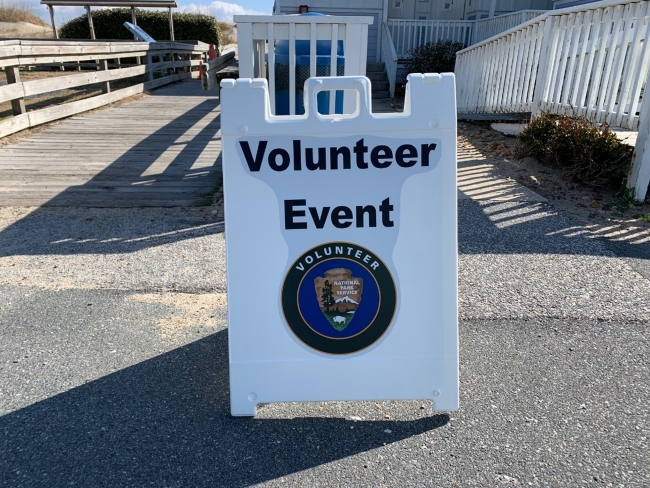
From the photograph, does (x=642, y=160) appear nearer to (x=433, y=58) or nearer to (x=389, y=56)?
(x=433, y=58)

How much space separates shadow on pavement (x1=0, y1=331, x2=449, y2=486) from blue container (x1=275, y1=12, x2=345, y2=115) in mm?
2520

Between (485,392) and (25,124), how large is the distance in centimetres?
832

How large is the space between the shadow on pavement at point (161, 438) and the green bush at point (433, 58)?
12155mm

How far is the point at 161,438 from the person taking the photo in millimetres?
2129

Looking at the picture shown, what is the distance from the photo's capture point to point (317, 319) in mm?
2217

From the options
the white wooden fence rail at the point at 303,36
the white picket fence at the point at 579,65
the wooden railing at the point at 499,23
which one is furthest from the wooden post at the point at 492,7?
the white wooden fence rail at the point at 303,36

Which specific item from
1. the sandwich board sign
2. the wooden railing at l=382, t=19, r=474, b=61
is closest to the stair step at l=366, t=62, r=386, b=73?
the wooden railing at l=382, t=19, r=474, b=61

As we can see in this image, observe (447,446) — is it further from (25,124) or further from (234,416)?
(25,124)

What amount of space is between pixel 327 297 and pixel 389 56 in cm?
1245

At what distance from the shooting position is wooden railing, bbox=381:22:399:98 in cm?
1297

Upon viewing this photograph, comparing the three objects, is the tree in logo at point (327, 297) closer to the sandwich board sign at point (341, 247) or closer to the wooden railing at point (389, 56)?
the sandwich board sign at point (341, 247)

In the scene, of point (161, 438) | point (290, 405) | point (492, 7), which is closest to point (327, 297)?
point (290, 405)

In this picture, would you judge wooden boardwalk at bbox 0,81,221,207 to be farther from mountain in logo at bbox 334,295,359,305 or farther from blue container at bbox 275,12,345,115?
mountain in logo at bbox 334,295,359,305

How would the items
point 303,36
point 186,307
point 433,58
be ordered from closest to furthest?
point 186,307, point 303,36, point 433,58
